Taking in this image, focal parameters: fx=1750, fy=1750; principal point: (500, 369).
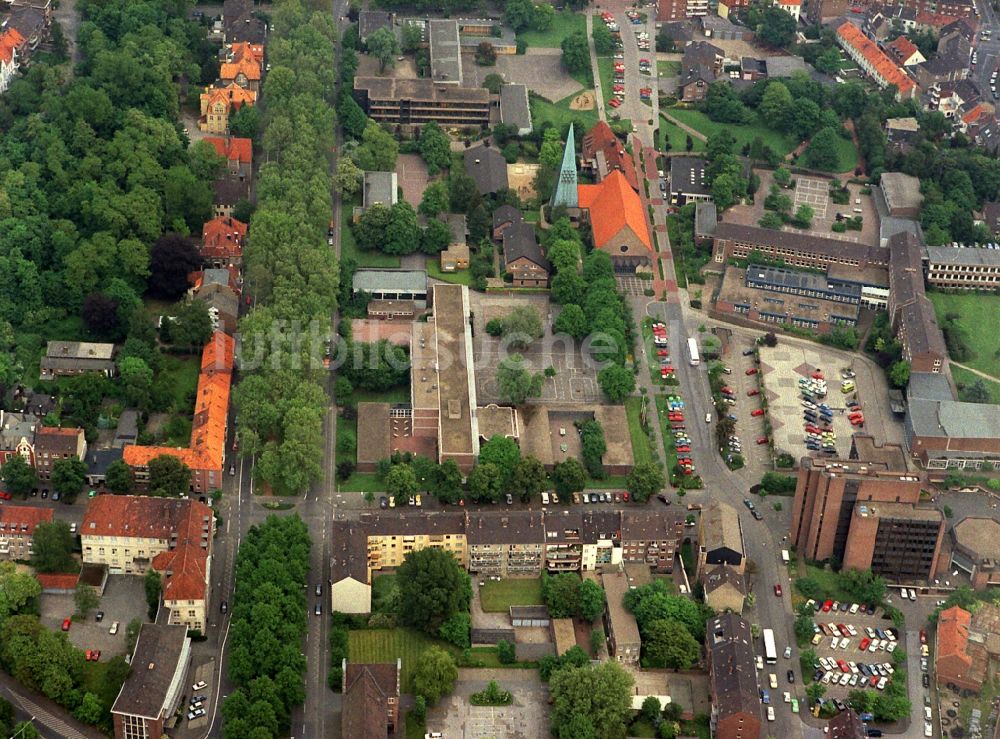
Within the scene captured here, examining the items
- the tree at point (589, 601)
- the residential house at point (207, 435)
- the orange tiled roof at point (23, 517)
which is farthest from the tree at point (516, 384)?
the orange tiled roof at point (23, 517)

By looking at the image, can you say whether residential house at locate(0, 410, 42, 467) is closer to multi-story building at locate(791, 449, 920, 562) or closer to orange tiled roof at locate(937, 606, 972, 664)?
multi-story building at locate(791, 449, 920, 562)

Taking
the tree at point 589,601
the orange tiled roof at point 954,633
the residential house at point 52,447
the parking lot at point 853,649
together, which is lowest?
the parking lot at point 853,649

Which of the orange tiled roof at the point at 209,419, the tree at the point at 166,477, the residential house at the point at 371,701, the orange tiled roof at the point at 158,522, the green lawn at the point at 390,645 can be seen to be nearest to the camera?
the residential house at the point at 371,701

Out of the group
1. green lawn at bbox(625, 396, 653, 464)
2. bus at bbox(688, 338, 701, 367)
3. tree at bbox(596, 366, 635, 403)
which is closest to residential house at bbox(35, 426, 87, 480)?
tree at bbox(596, 366, 635, 403)

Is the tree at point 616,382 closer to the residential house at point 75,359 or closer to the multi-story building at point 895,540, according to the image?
the multi-story building at point 895,540

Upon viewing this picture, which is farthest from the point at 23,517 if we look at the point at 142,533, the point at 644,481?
the point at 644,481

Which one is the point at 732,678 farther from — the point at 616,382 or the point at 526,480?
the point at 616,382
